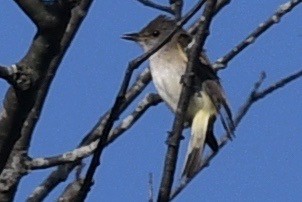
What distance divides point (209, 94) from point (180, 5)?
1.64m

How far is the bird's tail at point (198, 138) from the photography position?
5.64 meters

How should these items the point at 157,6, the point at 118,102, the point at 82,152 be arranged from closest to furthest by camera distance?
the point at 118,102
the point at 82,152
the point at 157,6

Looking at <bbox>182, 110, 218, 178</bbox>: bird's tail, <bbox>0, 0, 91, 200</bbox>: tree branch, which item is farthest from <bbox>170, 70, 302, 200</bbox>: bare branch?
<bbox>0, 0, 91, 200</bbox>: tree branch

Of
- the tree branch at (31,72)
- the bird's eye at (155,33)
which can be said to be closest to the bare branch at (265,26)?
the tree branch at (31,72)

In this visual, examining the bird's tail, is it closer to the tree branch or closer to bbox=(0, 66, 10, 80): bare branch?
the tree branch

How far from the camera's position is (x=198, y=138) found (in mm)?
6332

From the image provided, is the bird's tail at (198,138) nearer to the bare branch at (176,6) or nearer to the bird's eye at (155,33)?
the bare branch at (176,6)

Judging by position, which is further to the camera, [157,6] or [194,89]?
[194,89]

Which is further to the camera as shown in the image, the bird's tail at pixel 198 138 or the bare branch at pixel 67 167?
the bird's tail at pixel 198 138

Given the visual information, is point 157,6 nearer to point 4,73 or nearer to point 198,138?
point 198,138

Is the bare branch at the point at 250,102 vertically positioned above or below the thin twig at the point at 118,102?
below

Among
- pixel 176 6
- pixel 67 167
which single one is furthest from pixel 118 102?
pixel 176 6

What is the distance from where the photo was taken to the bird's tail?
5.64 metres

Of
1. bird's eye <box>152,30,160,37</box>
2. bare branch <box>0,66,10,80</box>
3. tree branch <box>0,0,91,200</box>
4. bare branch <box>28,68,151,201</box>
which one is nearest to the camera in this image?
tree branch <box>0,0,91,200</box>
